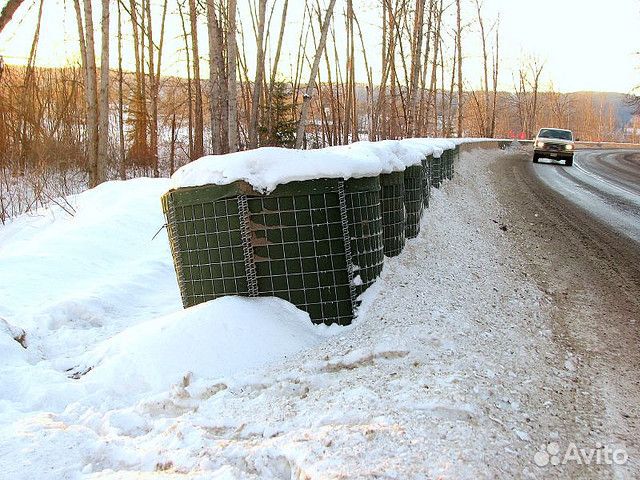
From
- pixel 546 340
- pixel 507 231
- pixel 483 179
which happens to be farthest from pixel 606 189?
pixel 546 340

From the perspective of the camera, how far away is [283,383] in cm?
343

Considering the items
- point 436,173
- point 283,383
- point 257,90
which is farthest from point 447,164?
point 283,383

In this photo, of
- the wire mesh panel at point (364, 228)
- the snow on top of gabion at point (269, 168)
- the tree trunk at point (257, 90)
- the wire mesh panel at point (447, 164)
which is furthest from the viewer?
the tree trunk at point (257, 90)

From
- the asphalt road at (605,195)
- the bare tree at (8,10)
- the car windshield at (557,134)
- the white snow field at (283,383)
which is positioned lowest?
the asphalt road at (605,195)

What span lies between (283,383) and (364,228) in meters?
1.65

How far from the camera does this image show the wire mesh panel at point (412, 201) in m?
6.70

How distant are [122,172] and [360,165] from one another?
18.2m

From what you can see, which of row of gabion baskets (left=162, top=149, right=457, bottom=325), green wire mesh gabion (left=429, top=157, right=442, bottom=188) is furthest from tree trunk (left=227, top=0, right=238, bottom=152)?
row of gabion baskets (left=162, top=149, right=457, bottom=325)

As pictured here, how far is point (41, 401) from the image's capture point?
359cm

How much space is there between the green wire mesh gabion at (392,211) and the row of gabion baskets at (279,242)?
94cm

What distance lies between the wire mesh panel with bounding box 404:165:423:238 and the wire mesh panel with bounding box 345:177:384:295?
6.07ft

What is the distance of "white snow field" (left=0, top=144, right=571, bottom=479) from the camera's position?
253cm

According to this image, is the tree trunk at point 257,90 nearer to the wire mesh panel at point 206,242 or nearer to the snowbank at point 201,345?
the wire mesh panel at point 206,242

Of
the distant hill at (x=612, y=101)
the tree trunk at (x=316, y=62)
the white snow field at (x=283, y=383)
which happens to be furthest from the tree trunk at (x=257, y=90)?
the distant hill at (x=612, y=101)
